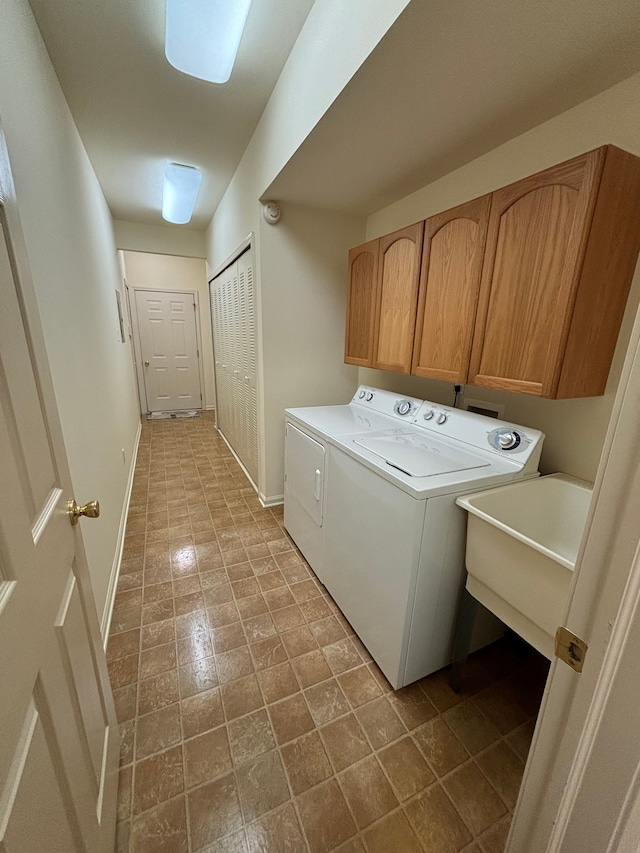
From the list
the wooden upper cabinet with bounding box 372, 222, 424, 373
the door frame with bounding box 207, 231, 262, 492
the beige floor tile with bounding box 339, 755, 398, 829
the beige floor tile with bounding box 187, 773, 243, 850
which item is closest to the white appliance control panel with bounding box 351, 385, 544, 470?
the wooden upper cabinet with bounding box 372, 222, 424, 373

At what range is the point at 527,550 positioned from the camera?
98cm

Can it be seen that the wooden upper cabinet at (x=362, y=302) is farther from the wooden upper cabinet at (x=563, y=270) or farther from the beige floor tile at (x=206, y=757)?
the beige floor tile at (x=206, y=757)

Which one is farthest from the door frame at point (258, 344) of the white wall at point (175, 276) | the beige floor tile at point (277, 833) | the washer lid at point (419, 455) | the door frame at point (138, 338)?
the door frame at point (138, 338)

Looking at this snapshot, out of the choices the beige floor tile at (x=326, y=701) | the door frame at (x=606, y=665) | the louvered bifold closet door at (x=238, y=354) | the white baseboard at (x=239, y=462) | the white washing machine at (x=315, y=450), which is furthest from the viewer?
the white baseboard at (x=239, y=462)

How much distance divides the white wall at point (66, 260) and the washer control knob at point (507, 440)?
175 cm

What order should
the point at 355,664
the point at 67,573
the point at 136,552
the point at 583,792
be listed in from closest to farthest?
the point at 583,792 < the point at 67,573 < the point at 355,664 < the point at 136,552

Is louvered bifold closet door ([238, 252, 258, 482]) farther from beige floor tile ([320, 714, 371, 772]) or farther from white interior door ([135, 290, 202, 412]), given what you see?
white interior door ([135, 290, 202, 412])

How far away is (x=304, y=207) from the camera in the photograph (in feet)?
7.92

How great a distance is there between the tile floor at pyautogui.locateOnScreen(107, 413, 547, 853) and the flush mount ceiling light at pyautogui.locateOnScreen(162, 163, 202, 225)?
9.10 feet

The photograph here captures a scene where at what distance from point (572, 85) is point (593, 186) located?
50 centimetres

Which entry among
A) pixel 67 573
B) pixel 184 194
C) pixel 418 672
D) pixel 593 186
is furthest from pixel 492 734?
pixel 184 194

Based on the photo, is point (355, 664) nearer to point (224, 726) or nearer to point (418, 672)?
point (418, 672)

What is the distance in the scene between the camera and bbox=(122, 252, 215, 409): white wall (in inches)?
208

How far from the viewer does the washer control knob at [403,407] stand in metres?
1.99
